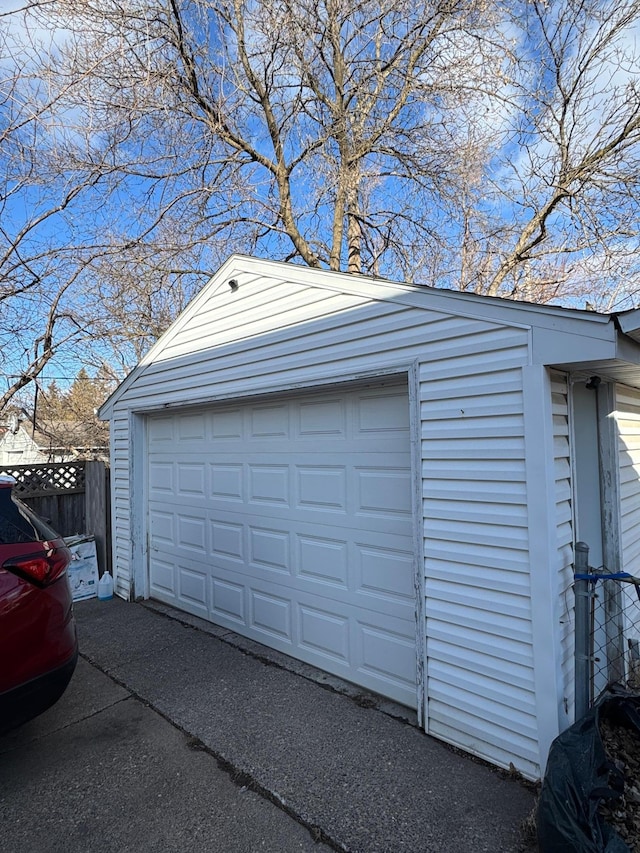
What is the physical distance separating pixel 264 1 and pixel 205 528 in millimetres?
7497

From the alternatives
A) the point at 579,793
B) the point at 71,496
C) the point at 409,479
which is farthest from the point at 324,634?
the point at 71,496

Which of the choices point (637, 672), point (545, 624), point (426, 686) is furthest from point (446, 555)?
point (637, 672)

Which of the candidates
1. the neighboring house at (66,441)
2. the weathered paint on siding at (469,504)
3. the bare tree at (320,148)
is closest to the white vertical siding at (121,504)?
the weathered paint on siding at (469,504)

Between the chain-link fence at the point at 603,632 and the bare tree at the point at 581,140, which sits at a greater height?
the bare tree at the point at 581,140

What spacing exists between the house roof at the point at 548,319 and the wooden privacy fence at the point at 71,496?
426cm

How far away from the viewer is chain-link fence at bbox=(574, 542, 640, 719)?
2.43m

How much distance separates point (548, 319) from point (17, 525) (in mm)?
2991

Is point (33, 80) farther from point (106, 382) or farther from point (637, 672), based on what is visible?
point (637, 672)

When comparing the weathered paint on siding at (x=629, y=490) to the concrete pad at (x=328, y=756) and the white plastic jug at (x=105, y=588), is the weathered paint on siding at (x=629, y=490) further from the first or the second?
the white plastic jug at (x=105, y=588)

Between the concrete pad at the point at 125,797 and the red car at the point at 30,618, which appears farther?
the red car at the point at 30,618

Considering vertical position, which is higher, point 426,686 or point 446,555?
point 446,555

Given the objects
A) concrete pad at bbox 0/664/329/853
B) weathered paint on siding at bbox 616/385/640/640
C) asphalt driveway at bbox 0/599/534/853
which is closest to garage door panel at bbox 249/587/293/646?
asphalt driveway at bbox 0/599/534/853

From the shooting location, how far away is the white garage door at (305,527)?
330 centimetres

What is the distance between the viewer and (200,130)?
26.5ft
